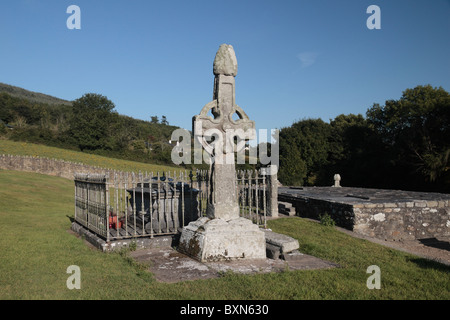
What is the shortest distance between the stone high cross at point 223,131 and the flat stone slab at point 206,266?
1.02 meters

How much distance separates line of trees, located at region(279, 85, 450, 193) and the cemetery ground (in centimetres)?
1879

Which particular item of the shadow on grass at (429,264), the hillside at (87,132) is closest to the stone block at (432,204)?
the shadow on grass at (429,264)

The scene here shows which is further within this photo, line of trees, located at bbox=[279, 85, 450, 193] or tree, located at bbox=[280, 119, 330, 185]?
tree, located at bbox=[280, 119, 330, 185]

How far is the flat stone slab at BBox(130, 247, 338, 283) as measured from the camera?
5207 millimetres

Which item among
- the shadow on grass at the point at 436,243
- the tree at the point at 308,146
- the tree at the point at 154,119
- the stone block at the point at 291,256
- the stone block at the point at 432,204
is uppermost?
the tree at the point at 154,119

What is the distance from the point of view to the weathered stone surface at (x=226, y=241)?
5941 millimetres

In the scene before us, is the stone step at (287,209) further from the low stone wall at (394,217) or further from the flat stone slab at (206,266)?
the flat stone slab at (206,266)

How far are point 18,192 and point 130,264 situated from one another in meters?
14.4

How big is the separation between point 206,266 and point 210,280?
786mm

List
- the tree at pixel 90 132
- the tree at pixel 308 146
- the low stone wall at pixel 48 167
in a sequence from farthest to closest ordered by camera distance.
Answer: the tree at pixel 90 132 → the tree at pixel 308 146 → the low stone wall at pixel 48 167

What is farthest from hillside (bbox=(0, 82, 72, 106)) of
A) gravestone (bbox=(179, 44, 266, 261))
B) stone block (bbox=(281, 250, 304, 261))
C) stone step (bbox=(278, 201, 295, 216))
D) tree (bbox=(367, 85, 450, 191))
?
stone block (bbox=(281, 250, 304, 261))

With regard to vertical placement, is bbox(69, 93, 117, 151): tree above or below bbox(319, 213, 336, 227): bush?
above

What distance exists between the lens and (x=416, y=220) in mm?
10680

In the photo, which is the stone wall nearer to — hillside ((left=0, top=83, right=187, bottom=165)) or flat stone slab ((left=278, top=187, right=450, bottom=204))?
flat stone slab ((left=278, top=187, right=450, bottom=204))
